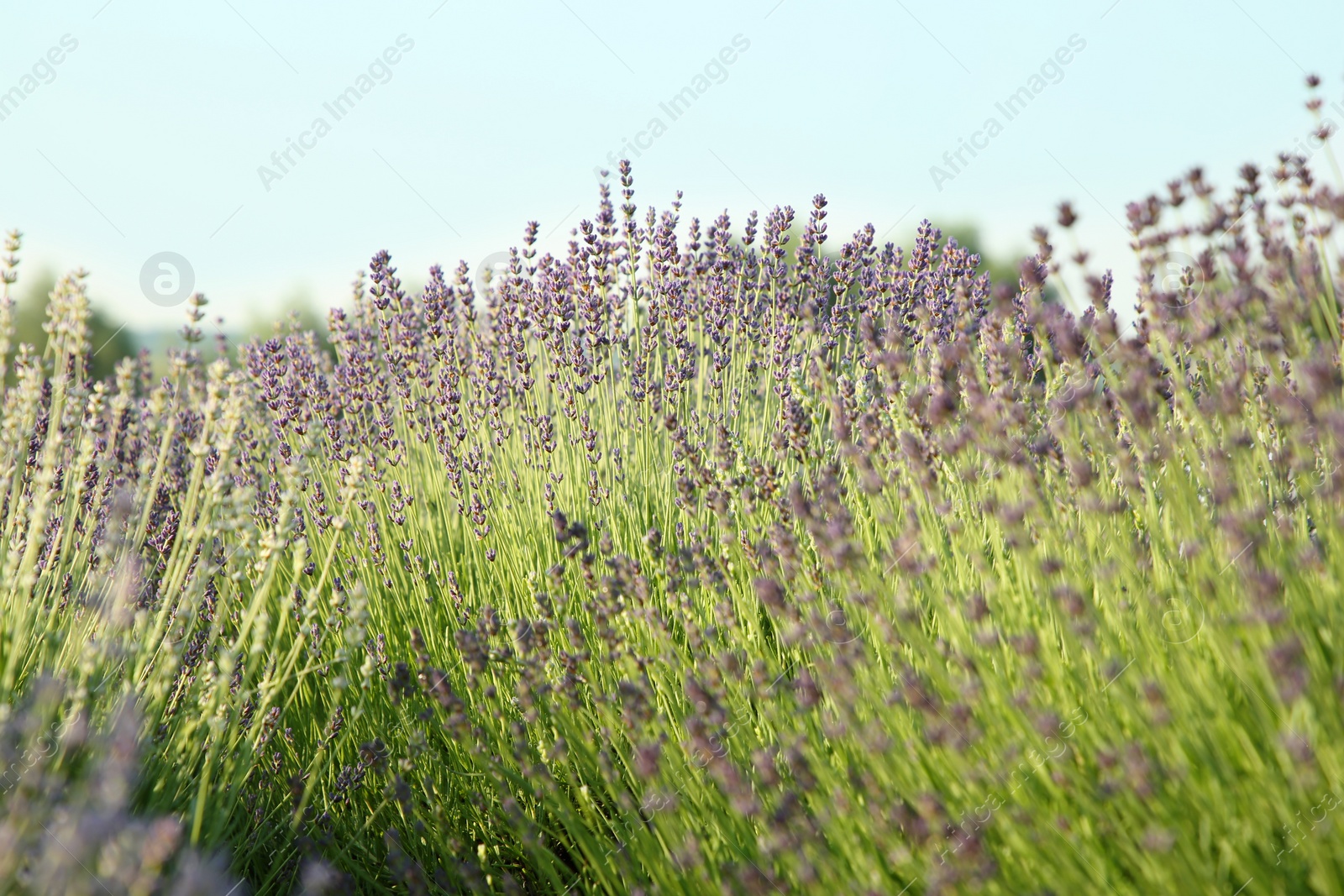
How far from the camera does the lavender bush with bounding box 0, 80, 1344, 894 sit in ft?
4.74

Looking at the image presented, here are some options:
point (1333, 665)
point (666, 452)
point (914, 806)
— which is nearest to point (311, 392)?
point (666, 452)

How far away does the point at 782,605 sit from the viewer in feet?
5.46

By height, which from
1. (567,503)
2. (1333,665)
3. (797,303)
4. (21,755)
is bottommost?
(21,755)

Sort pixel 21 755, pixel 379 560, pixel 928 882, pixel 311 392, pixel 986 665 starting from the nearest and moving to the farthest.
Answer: pixel 928 882 → pixel 21 755 → pixel 986 665 → pixel 379 560 → pixel 311 392

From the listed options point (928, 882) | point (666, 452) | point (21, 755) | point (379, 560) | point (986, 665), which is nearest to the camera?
point (928, 882)

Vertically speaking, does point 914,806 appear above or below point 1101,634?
below

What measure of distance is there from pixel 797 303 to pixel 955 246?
2.23 ft

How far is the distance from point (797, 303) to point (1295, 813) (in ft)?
9.62

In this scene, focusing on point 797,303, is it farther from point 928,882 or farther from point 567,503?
point 928,882

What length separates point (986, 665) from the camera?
1617 millimetres

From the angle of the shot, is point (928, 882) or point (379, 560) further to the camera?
point (379, 560)

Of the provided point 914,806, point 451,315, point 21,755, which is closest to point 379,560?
point 451,315

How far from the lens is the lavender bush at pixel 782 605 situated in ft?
4.74

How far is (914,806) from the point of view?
1620mm
